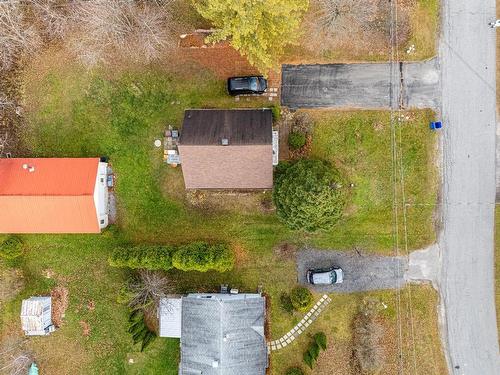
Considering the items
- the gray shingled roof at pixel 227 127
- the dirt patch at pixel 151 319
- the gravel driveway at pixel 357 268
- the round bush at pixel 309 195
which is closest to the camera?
the round bush at pixel 309 195

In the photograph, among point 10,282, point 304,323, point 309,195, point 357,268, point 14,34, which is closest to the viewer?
point 309,195

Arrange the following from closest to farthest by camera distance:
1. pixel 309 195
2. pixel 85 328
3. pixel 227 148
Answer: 1. pixel 309 195
2. pixel 227 148
3. pixel 85 328

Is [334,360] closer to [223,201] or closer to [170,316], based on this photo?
[170,316]

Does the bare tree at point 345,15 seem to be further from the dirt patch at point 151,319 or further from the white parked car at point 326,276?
the dirt patch at point 151,319

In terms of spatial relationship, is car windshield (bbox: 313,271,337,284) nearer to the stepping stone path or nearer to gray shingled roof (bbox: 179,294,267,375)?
the stepping stone path

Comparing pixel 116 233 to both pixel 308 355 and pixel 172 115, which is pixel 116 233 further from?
pixel 308 355

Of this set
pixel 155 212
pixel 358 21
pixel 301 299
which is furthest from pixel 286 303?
pixel 358 21

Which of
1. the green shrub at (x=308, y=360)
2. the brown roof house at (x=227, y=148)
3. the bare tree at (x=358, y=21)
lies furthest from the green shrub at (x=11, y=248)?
the bare tree at (x=358, y=21)
